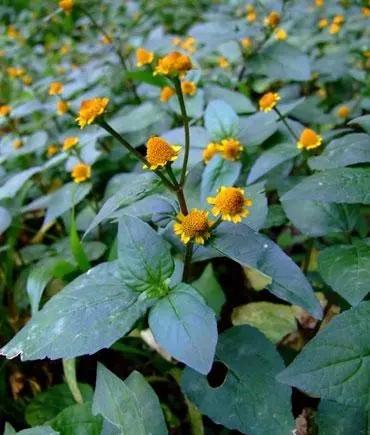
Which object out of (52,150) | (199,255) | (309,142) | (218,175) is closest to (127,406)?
(199,255)

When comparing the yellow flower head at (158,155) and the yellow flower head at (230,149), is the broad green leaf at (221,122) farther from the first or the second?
the yellow flower head at (158,155)

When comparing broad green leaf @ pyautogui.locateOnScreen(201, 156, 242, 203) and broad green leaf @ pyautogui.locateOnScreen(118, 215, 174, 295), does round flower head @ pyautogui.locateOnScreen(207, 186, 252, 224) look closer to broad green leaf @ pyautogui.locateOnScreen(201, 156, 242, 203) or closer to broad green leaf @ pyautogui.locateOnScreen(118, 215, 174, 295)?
broad green leaf @ pyautogui.locateOnScreen(118, 215, 174, 295)

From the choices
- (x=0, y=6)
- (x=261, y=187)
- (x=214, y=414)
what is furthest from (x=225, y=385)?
(x=0, y=6)

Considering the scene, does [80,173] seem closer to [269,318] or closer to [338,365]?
[269,318]

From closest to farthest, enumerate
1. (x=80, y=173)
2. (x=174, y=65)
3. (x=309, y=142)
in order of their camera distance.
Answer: (x=174, y=65), (x=309, y=142), (x=80, y=173)

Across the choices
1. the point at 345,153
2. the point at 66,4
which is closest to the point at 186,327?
the point at 345,153

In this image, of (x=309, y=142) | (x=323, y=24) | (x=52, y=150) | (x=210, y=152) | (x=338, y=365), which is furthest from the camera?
(x=323, y=24)

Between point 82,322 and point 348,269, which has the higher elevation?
point 82,322

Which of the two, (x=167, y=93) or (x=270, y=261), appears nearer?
(x=270, y=261)

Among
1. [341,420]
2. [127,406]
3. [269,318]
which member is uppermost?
[127,406]
